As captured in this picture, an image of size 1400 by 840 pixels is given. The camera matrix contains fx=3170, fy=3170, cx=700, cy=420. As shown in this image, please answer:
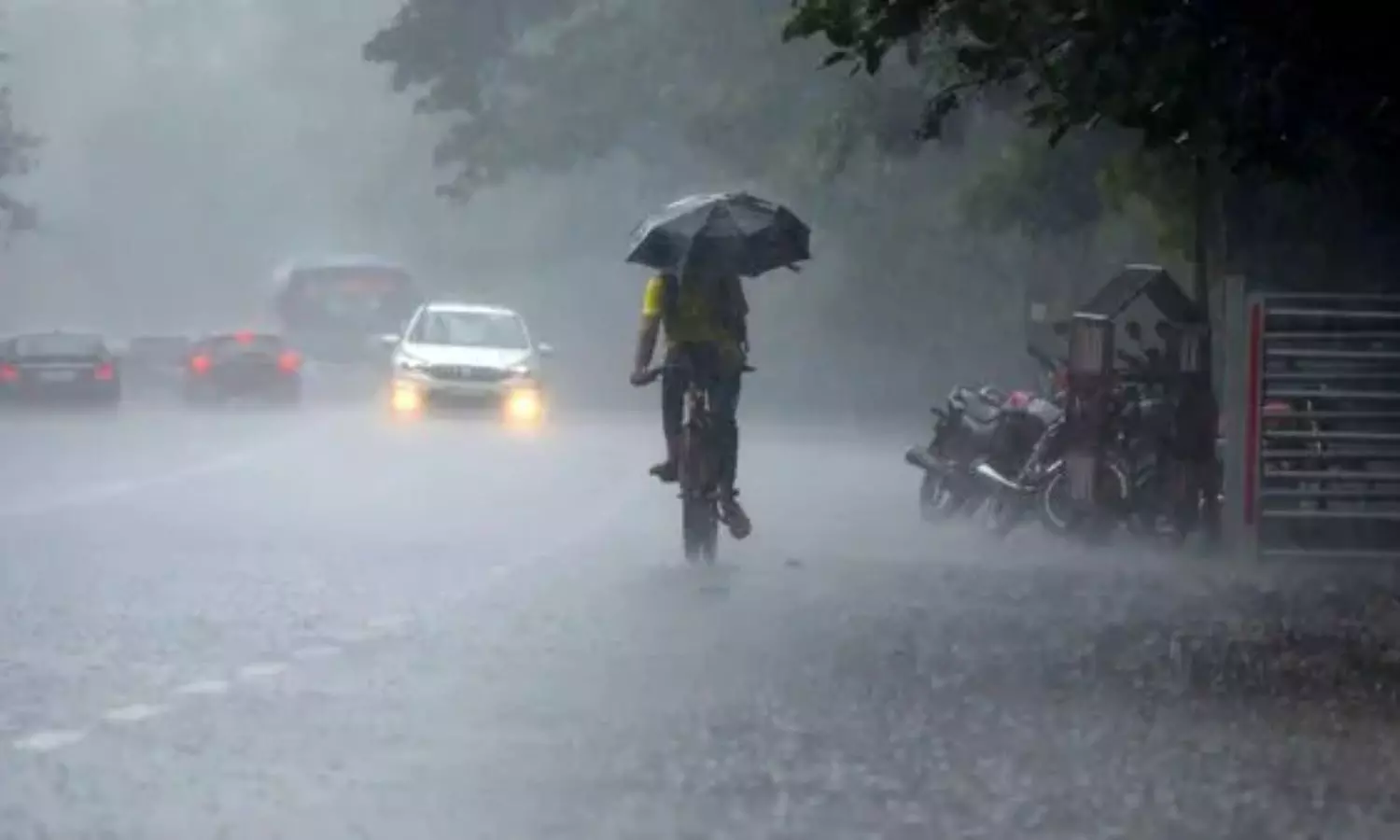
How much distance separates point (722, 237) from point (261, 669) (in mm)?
6954

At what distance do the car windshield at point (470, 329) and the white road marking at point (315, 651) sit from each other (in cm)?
2852

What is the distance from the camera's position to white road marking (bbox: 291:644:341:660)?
14.4 metres

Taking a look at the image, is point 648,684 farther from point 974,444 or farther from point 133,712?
point 974,444

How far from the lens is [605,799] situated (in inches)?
407

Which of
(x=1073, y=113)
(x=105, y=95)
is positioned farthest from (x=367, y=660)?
(x=105, y=95)

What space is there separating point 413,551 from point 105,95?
116 meters

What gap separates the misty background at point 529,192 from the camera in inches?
2042

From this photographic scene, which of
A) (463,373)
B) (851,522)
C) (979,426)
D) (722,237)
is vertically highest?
(722,237)

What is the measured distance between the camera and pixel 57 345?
54.8 m

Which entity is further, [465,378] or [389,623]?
[465,378]

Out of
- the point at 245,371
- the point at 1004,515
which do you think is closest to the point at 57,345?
the point at 245,371

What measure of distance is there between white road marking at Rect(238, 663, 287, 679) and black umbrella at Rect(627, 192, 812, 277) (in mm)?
6257

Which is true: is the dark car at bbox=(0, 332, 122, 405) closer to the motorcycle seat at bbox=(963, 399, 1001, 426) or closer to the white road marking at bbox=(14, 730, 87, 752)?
the motorcycle seat at bbox=(963, 399, 1001, 426)

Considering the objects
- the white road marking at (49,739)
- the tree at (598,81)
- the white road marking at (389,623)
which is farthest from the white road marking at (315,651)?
the tree at (598,81)
